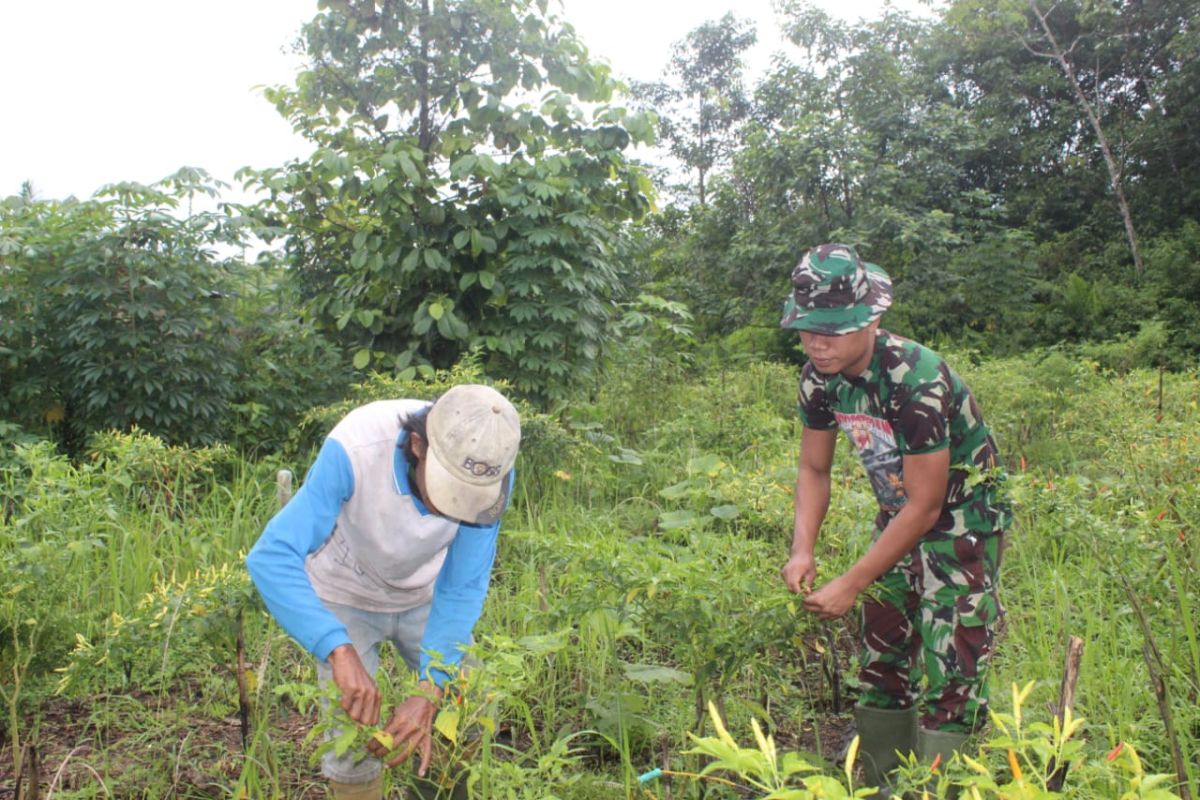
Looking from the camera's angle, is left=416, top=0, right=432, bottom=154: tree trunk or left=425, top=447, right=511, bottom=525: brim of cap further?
left=416, top=0, right=432, bottom=154: tree trunk

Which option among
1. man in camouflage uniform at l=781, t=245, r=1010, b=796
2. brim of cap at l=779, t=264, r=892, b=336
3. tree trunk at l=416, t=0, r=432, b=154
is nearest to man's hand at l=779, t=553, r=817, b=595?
man in camouflage uniform at l=781, t=245, r=1010, b=796

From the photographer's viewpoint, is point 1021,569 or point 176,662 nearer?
point 176,662

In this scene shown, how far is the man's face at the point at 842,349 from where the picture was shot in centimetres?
242

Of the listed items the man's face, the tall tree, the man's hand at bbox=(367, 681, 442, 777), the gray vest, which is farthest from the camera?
the tall tree

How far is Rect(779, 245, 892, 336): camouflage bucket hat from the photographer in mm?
2377

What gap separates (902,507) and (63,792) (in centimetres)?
241

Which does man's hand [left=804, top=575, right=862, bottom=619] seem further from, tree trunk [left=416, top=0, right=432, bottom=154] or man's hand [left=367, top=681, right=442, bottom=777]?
tree trunk [left=416, top=0, right=432, bottom=154]

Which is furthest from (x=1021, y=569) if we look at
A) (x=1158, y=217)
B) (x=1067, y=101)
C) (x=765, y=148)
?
(x=1067, y=101)

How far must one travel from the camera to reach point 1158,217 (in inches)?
604

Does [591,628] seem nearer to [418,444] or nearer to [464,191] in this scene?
[418,444]

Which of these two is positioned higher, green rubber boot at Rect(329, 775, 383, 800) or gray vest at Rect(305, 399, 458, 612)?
gray vest at Rect(305, 399, 458, 612)

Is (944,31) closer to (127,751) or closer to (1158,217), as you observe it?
(1158,217)

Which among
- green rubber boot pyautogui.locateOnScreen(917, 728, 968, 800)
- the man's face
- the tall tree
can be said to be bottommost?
green rubber boot pyautogui.locateOnScreen(917, 728, 968, 800)

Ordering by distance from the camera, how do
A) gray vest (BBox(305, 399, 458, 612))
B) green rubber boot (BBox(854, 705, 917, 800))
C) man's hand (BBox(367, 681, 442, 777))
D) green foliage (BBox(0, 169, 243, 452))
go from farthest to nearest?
green foliage (BBox(0, 169, 243, 452)) → green rubber boot (BBox(854, 705, 917, 800)) → gray vest (BBox(305, 399, 458, 612)) → man's hand (BBox(367, 681, 442, 777))
